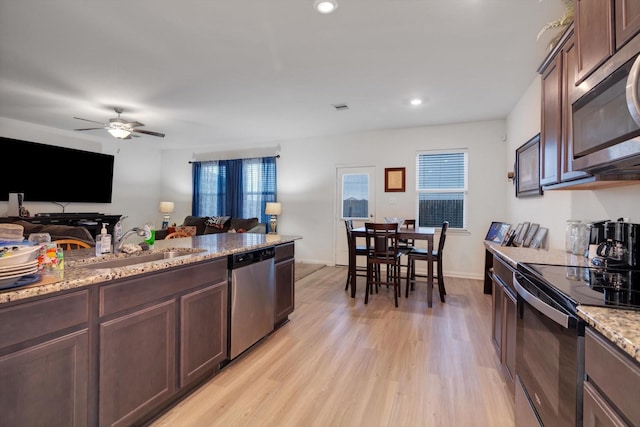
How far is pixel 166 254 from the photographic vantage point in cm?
212

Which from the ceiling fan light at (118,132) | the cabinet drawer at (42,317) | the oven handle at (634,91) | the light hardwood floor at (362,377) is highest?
the ceiling fan light at (118,132)

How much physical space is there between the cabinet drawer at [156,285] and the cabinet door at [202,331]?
0.23ft

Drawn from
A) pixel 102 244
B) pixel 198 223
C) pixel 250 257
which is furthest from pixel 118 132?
pixel 250 257

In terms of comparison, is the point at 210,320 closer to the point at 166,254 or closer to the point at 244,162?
the point at 166,254

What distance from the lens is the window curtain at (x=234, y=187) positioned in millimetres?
6504

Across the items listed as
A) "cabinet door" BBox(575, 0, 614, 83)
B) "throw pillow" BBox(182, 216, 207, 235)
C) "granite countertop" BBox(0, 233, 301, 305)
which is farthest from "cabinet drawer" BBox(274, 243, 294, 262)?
"throw pillow" BBox(182, 216, 207, 235)

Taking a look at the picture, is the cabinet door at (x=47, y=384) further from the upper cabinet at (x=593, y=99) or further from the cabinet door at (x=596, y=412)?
the upper cabinet at (x=593, y=99)

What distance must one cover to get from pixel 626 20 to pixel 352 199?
482 centimetres

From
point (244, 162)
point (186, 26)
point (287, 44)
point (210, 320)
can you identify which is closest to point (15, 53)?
point (186, 26)

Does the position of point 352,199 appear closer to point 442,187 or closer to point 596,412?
point 442,187

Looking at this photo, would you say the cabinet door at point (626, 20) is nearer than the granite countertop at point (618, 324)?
No

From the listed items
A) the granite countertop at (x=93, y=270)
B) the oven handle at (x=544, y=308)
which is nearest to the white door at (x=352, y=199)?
the granite countertop at (x=93, y=270)

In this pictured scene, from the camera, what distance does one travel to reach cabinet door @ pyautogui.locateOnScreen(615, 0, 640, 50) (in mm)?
992

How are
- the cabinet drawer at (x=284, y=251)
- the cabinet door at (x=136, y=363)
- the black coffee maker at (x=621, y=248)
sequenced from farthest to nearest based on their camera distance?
the cabinet drawer at (x=284, y=251), the black coffee maker at (x=621, y=248), the cabinet door at (x=136, y=363)
